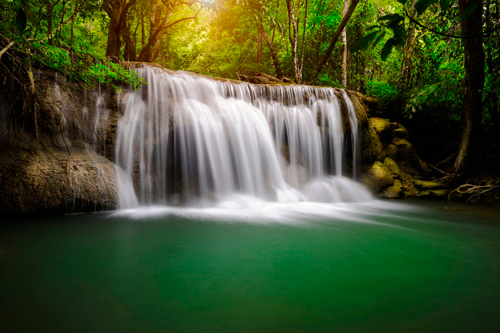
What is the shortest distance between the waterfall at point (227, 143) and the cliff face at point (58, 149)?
334 mm

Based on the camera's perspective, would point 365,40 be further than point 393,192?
No

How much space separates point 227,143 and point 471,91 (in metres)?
6.63

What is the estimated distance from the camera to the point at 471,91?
7355mm

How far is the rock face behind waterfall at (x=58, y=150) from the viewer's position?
453 cm

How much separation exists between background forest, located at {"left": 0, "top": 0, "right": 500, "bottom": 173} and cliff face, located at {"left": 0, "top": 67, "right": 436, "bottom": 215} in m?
0.38

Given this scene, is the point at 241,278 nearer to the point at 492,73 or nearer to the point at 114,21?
the point at 492,73

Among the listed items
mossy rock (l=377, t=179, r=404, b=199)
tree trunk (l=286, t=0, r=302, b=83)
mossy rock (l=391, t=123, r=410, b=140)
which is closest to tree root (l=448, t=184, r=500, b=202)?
mossy rock (l=377, t=179, r=404, b=199)

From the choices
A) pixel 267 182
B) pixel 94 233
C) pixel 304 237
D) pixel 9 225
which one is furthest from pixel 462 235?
pixel 9 225

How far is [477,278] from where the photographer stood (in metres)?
2.73

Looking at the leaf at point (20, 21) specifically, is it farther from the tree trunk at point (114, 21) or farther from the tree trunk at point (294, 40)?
the tree trunk at point (294, 40)

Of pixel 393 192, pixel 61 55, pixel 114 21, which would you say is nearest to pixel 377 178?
pixel 393 192

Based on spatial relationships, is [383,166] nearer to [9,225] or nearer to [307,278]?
[307,278]

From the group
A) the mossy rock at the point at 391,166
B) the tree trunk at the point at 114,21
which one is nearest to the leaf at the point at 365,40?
the mossy rock at the point at 391,166

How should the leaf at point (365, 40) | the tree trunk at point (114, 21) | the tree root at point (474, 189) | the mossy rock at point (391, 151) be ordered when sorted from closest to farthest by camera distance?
1. the leaf at point (365, 40)
2. the tree root at point (474, 189)
3. the tree trunk at point (114, 21)
4. the mossy rock at point (391, 151)
